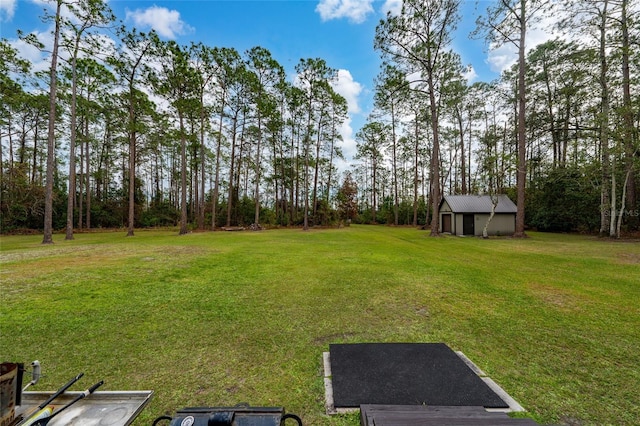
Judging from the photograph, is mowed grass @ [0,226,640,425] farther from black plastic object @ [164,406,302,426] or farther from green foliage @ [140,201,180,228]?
green foliage @ [140,201,180,228]

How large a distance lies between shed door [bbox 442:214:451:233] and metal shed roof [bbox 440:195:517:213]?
4.32 feet

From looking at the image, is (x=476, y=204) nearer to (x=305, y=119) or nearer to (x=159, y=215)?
(x=305, y=119)

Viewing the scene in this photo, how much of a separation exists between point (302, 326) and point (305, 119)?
2125 cm

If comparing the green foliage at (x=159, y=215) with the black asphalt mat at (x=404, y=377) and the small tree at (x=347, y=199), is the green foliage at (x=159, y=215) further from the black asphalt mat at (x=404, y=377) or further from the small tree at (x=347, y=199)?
the black asphalt mat at (x=404, y=377)

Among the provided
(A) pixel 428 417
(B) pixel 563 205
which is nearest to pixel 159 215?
(A) pixel 428 417

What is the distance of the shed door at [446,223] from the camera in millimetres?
17594

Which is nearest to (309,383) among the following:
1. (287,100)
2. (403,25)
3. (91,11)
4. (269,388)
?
(269,388)

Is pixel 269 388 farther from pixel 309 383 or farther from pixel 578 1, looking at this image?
pixel 578 1

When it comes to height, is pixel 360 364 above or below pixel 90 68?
below

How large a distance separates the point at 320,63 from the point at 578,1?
14.4 meters

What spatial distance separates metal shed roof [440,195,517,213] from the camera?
1586 centimetres

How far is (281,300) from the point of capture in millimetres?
4105

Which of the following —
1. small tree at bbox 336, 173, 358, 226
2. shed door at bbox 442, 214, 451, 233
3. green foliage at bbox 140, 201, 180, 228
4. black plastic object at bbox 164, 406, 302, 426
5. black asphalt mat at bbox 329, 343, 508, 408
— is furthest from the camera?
small tree at bbox 336, 173, 358, 226

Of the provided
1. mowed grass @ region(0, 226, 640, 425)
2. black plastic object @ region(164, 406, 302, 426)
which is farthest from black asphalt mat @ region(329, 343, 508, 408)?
black plastic object @ region(164, 406, 302, 426)
